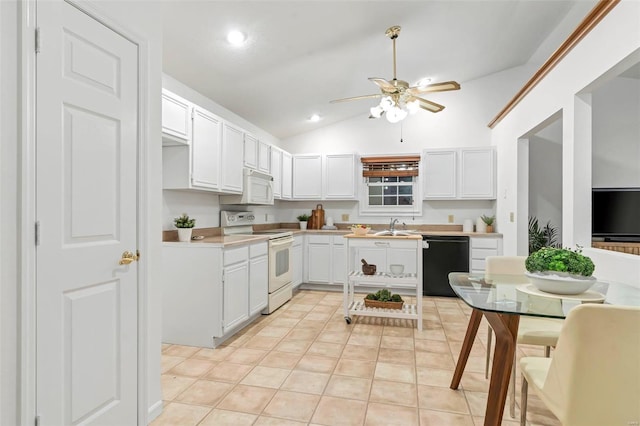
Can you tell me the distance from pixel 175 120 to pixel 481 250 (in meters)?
4.14

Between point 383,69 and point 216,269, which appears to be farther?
point 383,69

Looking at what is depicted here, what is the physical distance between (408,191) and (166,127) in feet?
13.1

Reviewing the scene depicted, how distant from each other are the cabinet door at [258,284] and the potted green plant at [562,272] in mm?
2588

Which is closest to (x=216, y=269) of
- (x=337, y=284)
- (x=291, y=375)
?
(x=291, y=375)

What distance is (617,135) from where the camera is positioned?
4445 millimetres

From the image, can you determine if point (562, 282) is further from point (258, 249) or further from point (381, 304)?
point (258, 249)

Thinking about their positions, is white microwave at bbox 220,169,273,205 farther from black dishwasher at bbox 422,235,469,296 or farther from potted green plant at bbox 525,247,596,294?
potted green plant at bbox 525,247,596,294

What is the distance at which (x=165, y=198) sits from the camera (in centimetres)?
328

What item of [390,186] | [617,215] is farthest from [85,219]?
[617,215]

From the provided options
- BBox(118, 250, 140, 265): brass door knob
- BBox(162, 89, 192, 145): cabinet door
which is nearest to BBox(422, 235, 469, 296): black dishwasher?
BBox(162, 89, 192, 145): cabinet door

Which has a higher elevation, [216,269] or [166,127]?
[166,127]

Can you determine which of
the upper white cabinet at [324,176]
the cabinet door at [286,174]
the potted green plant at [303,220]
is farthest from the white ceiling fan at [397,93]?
the potted green plant at [303,220]

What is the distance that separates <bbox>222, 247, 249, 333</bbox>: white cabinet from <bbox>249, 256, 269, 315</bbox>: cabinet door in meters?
0.09

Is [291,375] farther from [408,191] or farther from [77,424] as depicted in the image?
[408,191]
